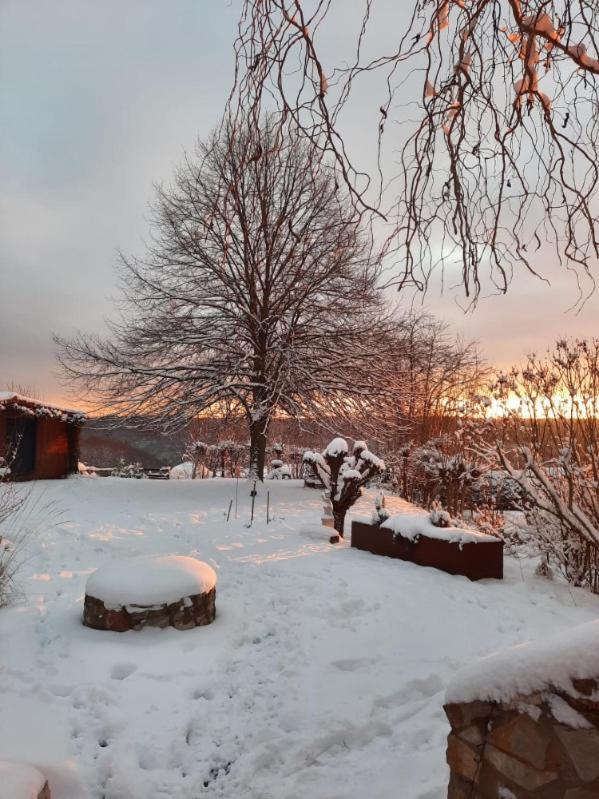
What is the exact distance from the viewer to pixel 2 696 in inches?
145

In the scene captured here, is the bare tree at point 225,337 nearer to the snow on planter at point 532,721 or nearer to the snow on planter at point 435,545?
the snow on planter at point 435,545

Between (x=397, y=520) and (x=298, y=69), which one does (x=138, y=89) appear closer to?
(x=298, y=69)

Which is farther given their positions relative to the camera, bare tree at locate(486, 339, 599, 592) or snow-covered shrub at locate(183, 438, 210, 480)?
snow-covered shrub at locate(183, 438, 210, 480)

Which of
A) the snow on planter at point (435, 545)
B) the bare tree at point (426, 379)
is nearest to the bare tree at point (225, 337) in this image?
the bare tree at point (426, 379)

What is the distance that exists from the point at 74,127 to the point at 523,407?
569 centimetres

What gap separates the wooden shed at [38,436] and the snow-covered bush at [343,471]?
25.5 feet

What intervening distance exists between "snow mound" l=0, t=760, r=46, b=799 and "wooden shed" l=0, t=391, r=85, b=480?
10933 mm

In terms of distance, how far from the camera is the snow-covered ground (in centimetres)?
317

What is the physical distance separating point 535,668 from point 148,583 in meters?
3.88

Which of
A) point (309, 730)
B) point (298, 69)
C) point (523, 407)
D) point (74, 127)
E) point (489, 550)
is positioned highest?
point (74, 127)

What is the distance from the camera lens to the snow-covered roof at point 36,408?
12.5 metres

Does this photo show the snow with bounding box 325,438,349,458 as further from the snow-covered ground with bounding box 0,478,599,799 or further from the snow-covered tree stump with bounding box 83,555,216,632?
the snow-covered tree stump with bounding box 83,555,216,632

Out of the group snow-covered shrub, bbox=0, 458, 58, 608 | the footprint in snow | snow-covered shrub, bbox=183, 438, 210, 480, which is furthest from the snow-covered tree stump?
snow-covered shrub, bbox=183, 438, 210, 480

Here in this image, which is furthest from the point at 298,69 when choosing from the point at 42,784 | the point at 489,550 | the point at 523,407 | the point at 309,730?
the point at 489,550
